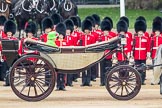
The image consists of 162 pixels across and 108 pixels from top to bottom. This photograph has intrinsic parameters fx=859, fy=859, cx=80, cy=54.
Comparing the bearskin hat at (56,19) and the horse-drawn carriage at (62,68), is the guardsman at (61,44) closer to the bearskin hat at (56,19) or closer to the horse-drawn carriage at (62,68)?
the horse-drawn carriage at (62,68)

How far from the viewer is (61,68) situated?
1350 cm

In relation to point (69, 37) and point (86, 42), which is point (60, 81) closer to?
point (69, 37)

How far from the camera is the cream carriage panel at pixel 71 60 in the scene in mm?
13461

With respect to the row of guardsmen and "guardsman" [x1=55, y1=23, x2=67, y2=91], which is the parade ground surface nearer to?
"guardsman" [x1=55, y1=23, x2=67, y2=91]

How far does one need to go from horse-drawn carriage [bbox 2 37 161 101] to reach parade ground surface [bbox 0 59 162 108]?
18cm

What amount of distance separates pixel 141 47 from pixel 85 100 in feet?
8.84

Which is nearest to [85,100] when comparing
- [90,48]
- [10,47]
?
[90,48]

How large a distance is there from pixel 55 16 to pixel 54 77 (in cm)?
674

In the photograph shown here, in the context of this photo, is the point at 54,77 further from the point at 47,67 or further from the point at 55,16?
the point at 55,16

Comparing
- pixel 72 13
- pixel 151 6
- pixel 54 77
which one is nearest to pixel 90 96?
pixel 54 77

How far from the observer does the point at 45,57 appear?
44.3 ft

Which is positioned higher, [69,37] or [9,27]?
[9,27]

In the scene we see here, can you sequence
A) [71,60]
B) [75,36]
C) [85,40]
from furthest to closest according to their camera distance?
[85,40] < [75,36] < [71,60]

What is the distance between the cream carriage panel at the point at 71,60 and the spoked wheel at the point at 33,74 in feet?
0.67
